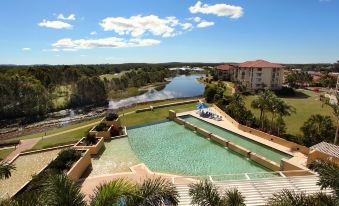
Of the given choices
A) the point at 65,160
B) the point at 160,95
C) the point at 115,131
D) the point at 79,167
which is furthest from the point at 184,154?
the point at 160,95

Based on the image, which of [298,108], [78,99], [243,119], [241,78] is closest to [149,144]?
[243,119]

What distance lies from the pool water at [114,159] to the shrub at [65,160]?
6.88 feet

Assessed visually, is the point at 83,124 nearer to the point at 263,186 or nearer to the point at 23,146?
the point at 23,146

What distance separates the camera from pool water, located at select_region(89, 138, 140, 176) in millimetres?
24766

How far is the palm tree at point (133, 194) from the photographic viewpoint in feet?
26.4

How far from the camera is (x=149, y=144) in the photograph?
106ft

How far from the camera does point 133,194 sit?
330 inches

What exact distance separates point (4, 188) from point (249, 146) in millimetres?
25484

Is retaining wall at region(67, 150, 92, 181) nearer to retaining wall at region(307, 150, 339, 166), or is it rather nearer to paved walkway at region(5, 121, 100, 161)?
paved walkway at region(5, 121, 100, 161)

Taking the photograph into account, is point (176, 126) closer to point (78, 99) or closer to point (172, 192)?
point (172, 192)

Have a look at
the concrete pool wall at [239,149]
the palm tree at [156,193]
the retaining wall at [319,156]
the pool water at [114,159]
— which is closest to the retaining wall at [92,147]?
the pool water at [114,159]

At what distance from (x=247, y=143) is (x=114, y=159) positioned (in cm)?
1627

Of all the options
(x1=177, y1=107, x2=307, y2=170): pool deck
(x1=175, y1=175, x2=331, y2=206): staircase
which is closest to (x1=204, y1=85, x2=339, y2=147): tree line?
(x1=177, y1=107, x2=307, y2=170): pool deck

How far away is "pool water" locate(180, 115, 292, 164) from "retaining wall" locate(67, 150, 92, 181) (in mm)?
17762
